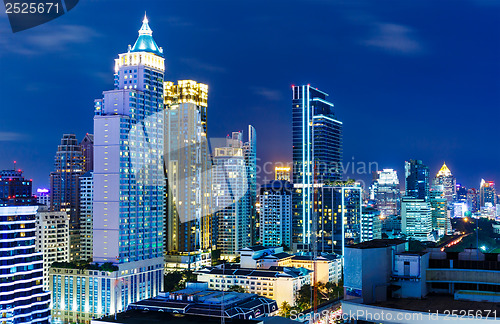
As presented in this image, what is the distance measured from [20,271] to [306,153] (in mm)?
22325

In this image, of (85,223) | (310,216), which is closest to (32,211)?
(85,223)

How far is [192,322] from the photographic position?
11.2m

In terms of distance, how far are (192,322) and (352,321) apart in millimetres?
5215

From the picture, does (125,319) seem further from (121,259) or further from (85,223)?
(85,223)

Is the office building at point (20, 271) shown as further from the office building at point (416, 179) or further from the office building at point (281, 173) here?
the office building at point (416, 179)

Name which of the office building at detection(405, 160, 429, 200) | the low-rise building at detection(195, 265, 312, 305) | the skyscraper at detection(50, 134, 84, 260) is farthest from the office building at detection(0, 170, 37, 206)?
the office building at detection(405, 160, 429, 200)

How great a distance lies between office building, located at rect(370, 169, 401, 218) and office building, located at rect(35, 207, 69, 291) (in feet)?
117

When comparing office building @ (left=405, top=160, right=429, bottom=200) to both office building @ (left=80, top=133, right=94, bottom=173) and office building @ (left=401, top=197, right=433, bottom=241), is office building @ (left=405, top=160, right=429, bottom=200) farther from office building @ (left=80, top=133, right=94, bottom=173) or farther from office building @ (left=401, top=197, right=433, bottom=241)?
office building @ (left=80, top=133, right=94, bottom=173)

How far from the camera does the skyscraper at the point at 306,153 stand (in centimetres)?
3450

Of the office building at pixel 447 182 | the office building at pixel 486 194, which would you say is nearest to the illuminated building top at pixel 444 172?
the office building at pixel 447 182

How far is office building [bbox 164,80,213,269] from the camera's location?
30406 mm

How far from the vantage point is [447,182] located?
2594 inches

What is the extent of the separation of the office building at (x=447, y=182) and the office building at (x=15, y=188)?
46717mm

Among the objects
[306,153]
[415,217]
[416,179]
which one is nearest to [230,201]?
[306,153]
